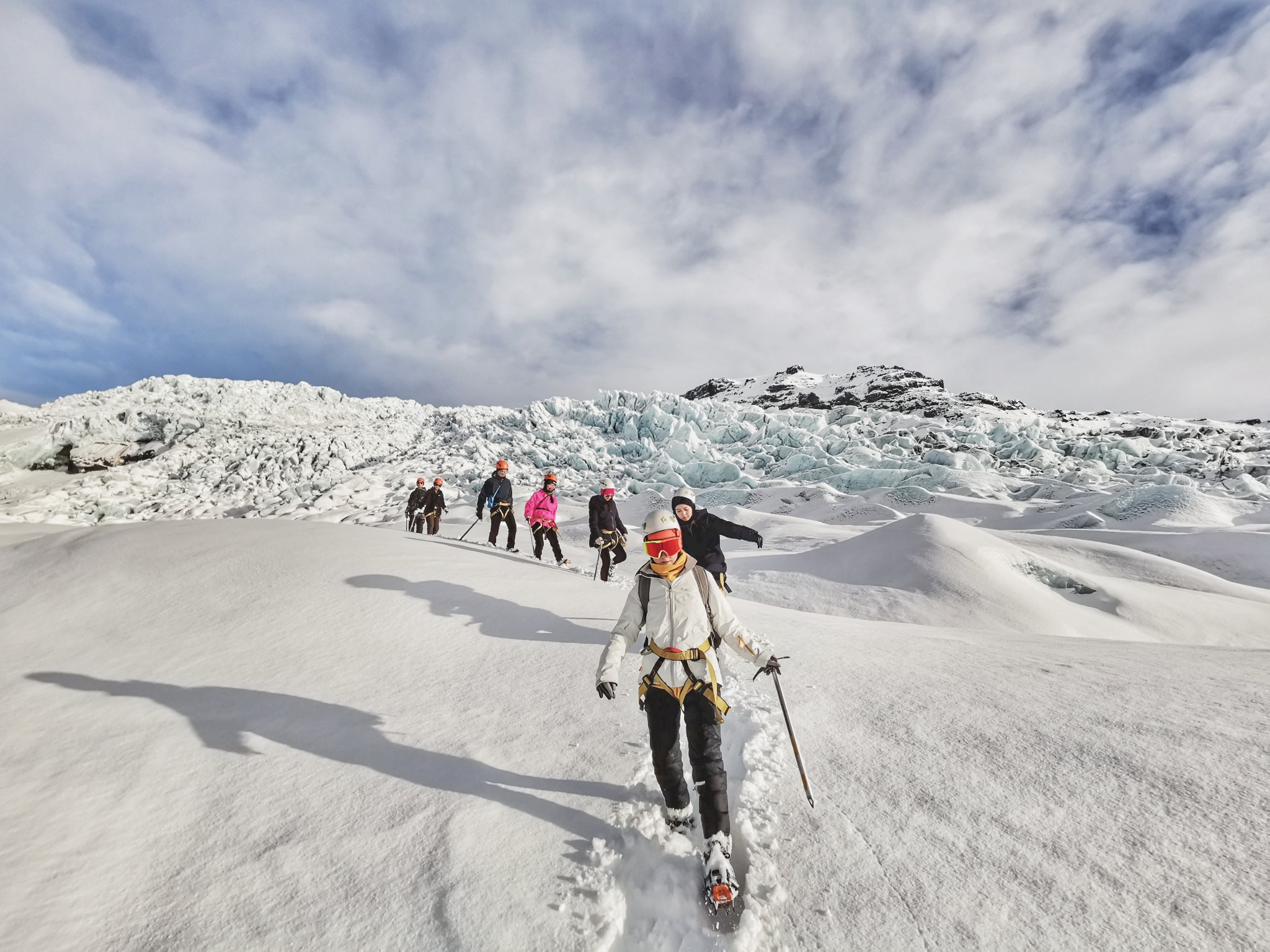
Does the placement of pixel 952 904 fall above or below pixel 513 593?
below

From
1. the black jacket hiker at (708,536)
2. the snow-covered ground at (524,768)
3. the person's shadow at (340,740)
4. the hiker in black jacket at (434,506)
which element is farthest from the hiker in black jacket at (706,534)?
the hiker in black jacket at (434,506)

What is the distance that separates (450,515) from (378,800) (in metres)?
19.8

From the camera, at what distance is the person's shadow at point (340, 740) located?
8.78 feet

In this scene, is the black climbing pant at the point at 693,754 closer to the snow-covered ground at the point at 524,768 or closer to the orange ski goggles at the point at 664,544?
the snow-covered ground at the point at 524,768

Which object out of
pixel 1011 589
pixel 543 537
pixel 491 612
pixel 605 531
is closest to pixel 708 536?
pixel 491 612

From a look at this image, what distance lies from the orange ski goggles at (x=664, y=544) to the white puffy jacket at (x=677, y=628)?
98 mm

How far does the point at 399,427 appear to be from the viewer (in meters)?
39.7

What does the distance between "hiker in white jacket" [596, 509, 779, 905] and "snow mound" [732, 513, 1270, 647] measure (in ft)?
25.7

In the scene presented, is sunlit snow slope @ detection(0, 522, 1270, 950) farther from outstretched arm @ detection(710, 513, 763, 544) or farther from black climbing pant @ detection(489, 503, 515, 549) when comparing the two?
black climbing pant @ detection(489, 503, 515, 549)

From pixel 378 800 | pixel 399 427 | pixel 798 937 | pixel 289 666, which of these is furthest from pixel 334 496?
pixel 798 937

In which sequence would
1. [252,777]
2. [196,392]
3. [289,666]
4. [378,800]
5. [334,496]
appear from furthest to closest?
[196,392] < [334,496] < [289,666] < [252,777] < [378,800]

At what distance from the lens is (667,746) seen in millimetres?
2496

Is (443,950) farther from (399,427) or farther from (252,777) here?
(399,427)

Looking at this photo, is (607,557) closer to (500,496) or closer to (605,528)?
(605,528)
